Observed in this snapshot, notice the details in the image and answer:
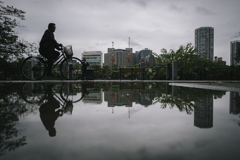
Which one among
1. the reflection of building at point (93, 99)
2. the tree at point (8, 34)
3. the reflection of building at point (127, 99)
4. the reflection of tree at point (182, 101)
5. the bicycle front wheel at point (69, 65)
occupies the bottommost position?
the reflection of building at point (93, 99)

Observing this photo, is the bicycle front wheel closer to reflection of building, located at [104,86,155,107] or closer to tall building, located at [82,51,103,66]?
reflection of building, located at [104,86,155,107]

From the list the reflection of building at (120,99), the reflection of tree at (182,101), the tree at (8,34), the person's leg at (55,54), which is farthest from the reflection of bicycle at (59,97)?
the tree at (8,34)

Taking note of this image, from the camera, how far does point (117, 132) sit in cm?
123

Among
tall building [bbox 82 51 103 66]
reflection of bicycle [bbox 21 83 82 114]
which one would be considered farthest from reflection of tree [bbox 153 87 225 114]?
tall building [bbox 82 51 103 66]

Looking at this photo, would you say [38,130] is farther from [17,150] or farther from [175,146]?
[175,146]

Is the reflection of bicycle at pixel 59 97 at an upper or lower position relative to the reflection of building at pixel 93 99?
upper

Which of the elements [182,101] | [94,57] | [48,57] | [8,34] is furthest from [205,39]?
[94,57]

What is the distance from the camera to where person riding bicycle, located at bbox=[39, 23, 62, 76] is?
579 cm

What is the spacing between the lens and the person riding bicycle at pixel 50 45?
19.0 ft

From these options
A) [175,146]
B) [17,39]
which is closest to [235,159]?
[175,146]

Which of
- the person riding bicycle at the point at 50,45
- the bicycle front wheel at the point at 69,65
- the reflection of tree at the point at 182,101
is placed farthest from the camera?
the bicycle front wheel at the point at 69,65

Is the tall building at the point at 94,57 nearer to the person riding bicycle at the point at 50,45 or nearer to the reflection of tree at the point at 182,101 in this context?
the person riding bicycle at the point at 50,45

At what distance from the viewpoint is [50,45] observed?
233 inches

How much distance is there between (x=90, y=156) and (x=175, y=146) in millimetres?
479
